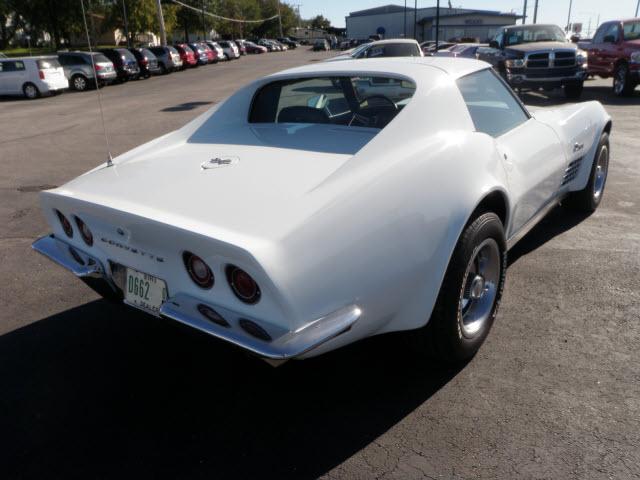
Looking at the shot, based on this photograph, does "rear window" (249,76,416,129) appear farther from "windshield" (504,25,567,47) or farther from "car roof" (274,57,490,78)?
"windshield" (504,25,567,47)

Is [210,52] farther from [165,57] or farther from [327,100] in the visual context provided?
[327,100]

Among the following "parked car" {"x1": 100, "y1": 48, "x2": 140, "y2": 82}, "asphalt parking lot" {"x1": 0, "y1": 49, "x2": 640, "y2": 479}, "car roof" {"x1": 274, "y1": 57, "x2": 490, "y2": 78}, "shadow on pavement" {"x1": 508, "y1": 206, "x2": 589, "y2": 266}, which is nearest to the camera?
"asphalt parking lot" {"x1": 0, "y1": 49, "x2": 640, "y2": 479}

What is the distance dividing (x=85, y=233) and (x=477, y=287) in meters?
1.97

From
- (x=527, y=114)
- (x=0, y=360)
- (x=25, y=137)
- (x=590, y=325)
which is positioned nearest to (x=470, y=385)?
(x=590, y=325)

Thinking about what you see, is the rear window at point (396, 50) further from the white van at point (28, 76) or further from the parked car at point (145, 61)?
the parked car at point (145, 61)

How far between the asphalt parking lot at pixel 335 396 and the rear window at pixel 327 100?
1.36 meters

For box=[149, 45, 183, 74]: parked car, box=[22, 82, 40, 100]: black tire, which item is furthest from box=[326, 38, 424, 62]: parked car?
box=[149, 45, 183, 74]: parked car

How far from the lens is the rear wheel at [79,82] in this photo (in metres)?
21.7

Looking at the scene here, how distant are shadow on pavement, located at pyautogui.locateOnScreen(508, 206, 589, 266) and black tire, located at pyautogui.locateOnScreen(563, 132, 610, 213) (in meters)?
0.09

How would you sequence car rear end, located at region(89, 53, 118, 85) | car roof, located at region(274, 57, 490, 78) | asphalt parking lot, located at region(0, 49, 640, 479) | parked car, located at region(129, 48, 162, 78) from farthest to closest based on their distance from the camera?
parked car, located at region(129, 48, 162, 78), car rear end, located at region(89, 53, 118, 85), car roof, located at region(274, 57, 490, 78), asphalt parking lot, located at region(0, 49, 640, 479)

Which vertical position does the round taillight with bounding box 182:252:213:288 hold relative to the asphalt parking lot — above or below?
above

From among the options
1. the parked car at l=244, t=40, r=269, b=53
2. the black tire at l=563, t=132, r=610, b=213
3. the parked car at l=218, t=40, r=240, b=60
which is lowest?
the parked car at l=244, t=40, r=269, b=53

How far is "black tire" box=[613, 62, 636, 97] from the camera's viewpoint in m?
12.7

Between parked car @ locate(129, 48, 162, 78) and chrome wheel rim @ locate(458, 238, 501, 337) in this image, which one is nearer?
chrome wheel rim @ locate(458, 238, 501, 337)
